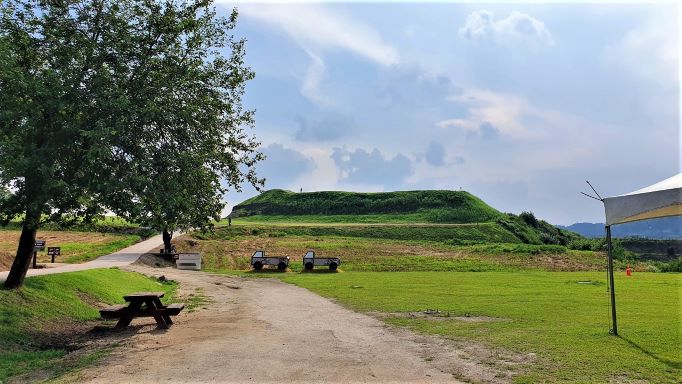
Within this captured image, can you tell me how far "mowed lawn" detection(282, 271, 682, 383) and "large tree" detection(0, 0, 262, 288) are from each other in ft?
23.7

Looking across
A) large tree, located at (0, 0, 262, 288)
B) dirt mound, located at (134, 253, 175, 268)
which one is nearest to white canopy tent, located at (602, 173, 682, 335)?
large tree, located at (0, 0, 262, 288)

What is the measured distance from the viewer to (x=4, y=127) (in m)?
13.7

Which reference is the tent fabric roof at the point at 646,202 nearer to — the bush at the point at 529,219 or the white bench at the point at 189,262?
the white bench at the point at 189,262

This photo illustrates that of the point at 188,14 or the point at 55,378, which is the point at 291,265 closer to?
the point at 188,14

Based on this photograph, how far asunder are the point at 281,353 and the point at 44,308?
883 centimetres

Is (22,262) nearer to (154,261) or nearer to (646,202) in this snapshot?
(646,202)

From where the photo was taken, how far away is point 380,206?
337ft

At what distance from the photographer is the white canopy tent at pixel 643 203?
1188 centimetres

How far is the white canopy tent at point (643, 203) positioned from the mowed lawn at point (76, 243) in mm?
32056

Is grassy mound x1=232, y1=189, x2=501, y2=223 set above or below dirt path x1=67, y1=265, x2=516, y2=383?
above

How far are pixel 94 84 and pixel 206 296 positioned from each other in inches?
469

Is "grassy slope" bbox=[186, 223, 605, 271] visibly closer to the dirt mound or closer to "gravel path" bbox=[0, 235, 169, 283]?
the dirt mound

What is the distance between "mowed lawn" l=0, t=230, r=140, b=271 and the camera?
120 feet

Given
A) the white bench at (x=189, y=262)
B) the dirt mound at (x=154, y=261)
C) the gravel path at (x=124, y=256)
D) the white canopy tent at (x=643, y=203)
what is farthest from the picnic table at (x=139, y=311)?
the white bench at (x=189, y=262)
